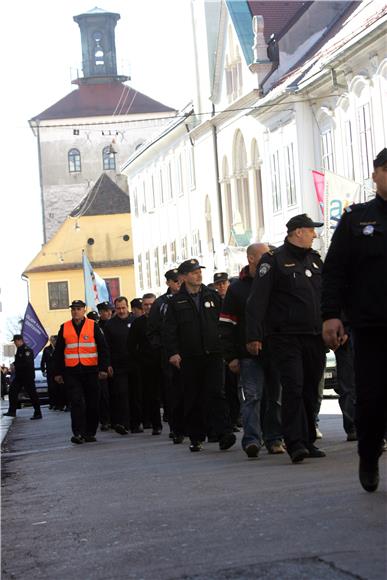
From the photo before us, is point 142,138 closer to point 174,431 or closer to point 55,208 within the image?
point 55,208

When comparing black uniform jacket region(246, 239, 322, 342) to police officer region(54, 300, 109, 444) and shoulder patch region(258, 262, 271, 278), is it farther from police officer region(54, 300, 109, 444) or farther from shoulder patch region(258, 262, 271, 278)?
police officer region(54, 300, 109, 444)

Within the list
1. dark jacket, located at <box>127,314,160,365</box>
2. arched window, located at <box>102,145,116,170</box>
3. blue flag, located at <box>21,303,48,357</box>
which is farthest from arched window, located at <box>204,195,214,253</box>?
arched window, located at <box>102,145,116,170</box>

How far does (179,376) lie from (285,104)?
2812 cm

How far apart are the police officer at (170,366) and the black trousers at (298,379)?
416 centimetres

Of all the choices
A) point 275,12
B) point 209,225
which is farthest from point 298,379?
point 209,225

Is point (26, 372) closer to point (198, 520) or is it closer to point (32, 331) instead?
point (32, 331)

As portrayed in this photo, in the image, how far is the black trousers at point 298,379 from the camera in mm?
11922

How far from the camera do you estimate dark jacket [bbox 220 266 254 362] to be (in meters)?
13.6

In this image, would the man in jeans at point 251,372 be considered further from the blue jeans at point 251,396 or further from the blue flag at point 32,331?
the blue flag at point 32,331

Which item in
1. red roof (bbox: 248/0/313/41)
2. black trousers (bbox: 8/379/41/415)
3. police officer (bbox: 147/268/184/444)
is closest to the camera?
police officer (bbox: 147/268/184/444)

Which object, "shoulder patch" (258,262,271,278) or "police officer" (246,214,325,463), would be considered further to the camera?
"shoulder patch" (258,262,271,278)

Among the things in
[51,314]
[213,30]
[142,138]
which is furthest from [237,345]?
[142,138]

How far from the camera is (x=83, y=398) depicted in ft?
63.0

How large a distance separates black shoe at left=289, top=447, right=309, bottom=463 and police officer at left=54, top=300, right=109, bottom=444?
24.6 ft
